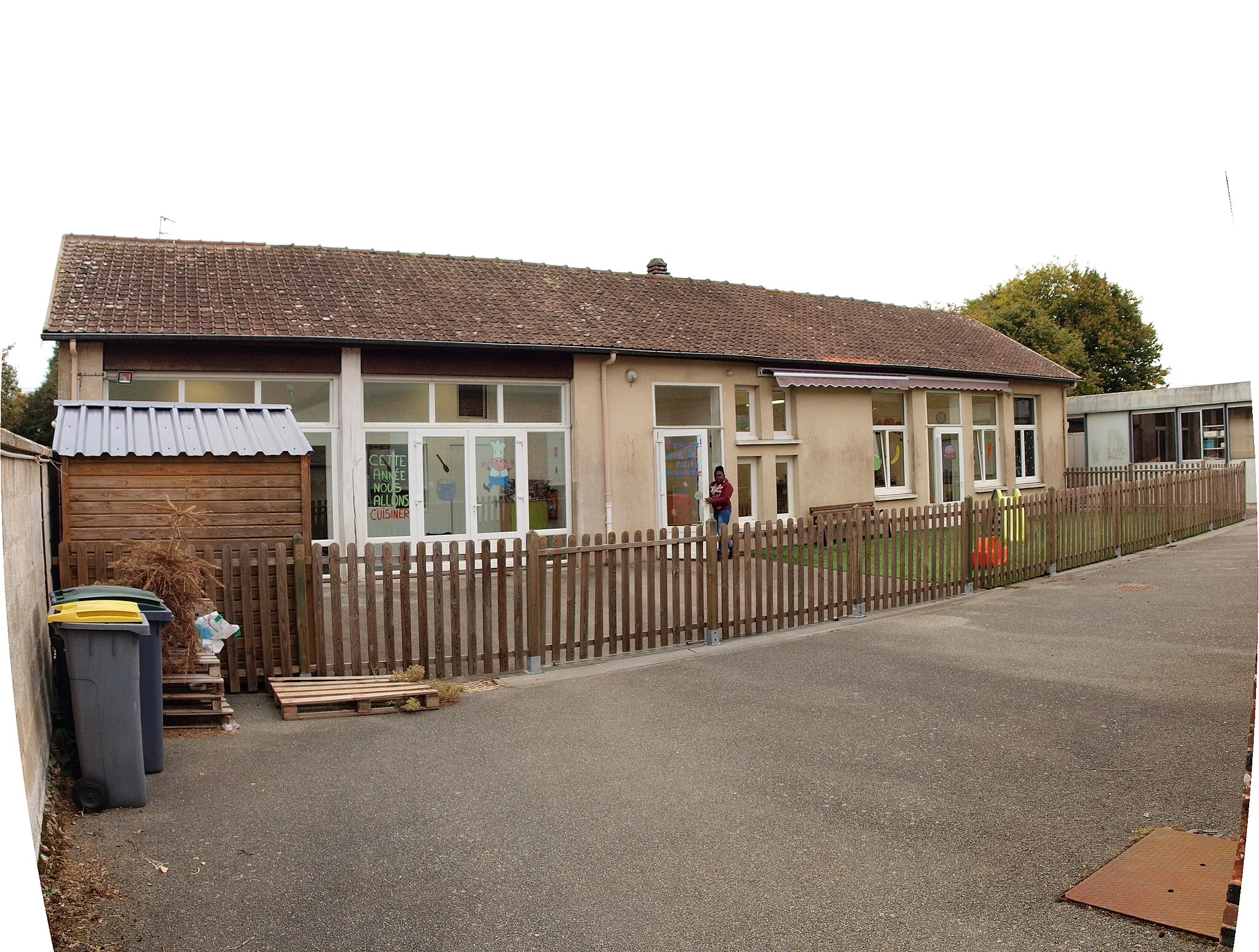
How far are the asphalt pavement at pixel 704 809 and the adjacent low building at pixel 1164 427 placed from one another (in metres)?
24.7

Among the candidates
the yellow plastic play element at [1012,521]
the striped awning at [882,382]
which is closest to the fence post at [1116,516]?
the yellow plastic play element at [1012,521]

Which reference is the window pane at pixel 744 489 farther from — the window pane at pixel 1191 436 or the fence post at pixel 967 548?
the window pane at pixel 1191 436

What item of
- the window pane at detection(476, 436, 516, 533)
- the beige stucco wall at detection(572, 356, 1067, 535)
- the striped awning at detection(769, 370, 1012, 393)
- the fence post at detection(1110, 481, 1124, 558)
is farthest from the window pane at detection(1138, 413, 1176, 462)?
the window pane at detection(476, 436, 516, 533)

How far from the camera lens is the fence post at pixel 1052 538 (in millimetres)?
14531

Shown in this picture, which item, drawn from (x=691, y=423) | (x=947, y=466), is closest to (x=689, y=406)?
(x=691, y=423)

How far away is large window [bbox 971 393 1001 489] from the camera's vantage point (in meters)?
25.6

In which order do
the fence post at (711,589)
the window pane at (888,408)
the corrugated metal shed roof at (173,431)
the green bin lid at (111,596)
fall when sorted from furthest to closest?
the window pane at (888,408)
the fence post at (711,589)
the corrugated metal shed roof at (173,431)
the green bin lid at (111,596)

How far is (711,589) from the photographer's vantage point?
10062 mm

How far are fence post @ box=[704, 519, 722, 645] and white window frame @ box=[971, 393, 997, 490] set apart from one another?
1728 centimetres

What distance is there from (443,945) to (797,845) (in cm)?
183

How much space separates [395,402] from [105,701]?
1121 cm

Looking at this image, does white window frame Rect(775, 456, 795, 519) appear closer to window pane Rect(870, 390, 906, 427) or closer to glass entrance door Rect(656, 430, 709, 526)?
glass entrance door Rect(656, 430, 709, 526)

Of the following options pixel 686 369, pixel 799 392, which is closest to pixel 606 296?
pixel 686 369

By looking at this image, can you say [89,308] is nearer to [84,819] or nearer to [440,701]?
[440,701]
